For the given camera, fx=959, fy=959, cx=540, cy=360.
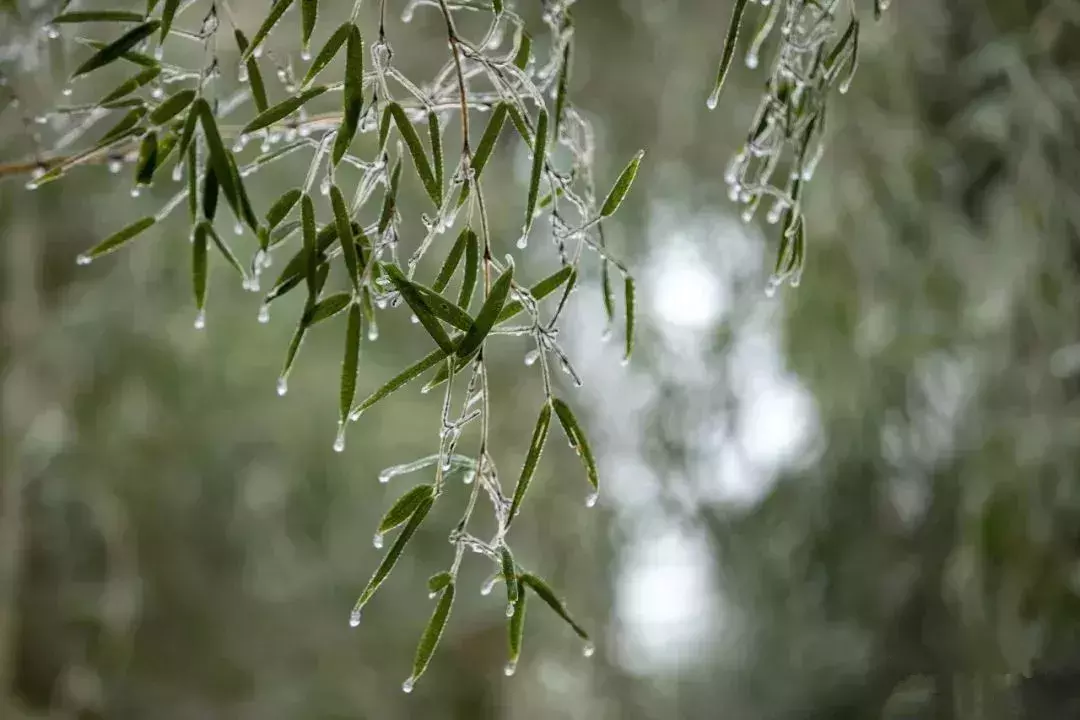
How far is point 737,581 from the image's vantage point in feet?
3.76

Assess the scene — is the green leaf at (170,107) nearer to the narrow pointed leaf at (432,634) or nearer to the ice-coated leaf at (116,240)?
the ice-coated leaf at (116,240)

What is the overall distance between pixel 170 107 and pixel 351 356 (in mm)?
120

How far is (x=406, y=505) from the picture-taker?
12.9 inches

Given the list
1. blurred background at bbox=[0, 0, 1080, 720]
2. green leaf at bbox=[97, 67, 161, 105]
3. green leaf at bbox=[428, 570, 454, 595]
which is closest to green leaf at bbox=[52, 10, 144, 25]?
green leaf at bbox=[97, 67, 161, 105]

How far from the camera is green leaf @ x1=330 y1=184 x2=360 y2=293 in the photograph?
29cm

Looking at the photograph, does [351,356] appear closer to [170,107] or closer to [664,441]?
[170,107]

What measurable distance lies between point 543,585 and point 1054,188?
0.85 metres

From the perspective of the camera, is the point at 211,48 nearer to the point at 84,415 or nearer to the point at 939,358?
the point at 939,358

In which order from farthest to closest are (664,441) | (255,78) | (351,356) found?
(664,441), (255,78), (351,356)

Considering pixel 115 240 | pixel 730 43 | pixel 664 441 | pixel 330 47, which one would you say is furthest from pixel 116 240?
pixel 664 441

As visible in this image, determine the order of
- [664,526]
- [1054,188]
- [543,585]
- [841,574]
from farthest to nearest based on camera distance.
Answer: [664,526]
[841,574]
[1054,188]
[543,585]

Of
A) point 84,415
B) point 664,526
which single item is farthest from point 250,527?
point 664,526

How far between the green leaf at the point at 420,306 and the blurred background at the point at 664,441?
0.82 metres

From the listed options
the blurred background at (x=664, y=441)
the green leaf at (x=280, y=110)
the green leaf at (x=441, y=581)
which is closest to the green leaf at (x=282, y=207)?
the green leaf at (x=280, y=110)
